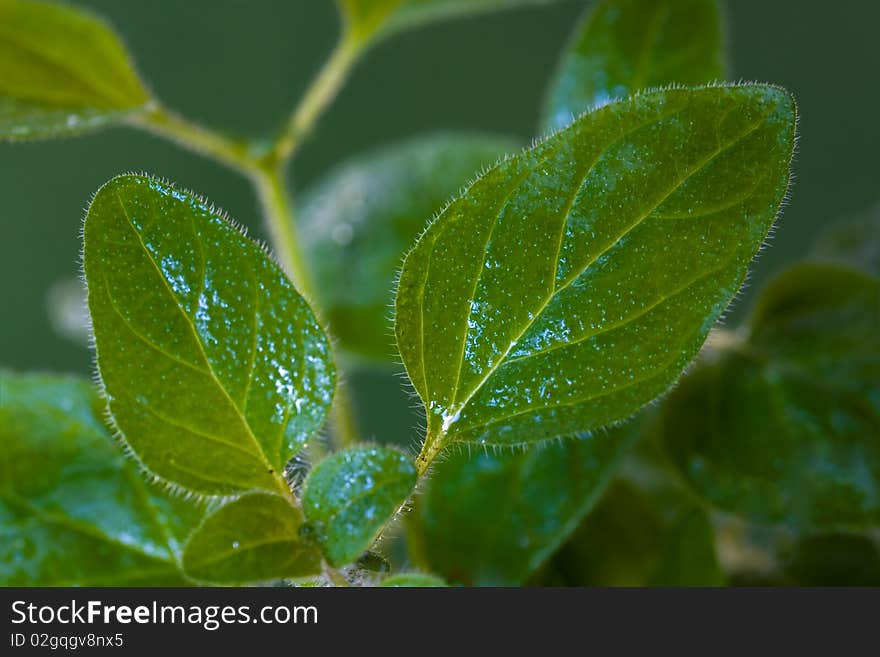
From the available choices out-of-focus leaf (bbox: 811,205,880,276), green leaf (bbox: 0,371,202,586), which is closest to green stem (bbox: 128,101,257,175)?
green leaf (bbox: 0,371,202,586)

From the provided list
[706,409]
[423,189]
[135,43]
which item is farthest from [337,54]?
[135,43]

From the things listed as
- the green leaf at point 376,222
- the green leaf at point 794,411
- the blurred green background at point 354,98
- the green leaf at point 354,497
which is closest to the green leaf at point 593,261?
the green leaf at point 354,497

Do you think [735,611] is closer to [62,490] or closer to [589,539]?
[589,539]

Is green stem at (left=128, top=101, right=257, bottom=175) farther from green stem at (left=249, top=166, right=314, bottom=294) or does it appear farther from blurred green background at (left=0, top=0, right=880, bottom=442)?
blurred green background at (left=0, top=0, right=880, bottom=442)

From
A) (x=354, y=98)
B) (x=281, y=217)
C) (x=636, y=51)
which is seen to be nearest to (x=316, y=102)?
(x=281, y=217)

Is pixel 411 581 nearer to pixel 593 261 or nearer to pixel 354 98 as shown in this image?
pixel 593 261

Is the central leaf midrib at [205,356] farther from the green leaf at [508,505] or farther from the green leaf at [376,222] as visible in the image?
the green leaf at [376,222]
